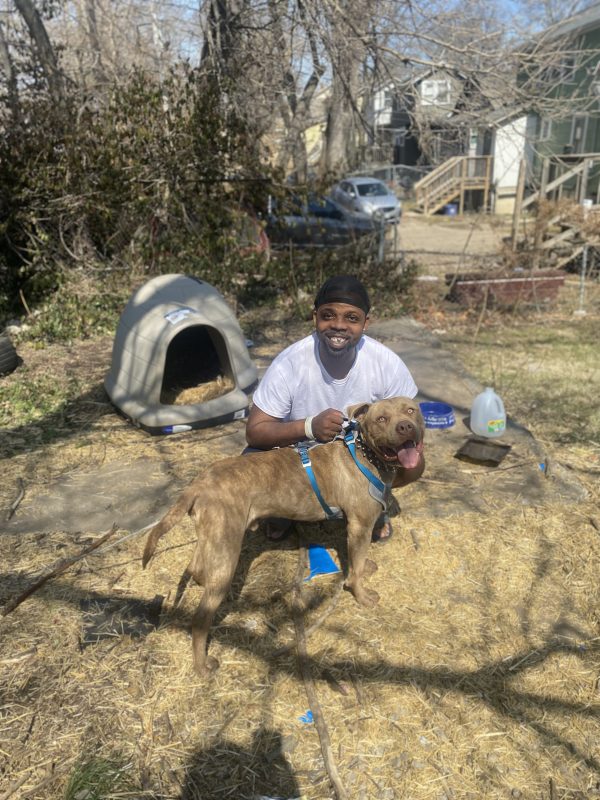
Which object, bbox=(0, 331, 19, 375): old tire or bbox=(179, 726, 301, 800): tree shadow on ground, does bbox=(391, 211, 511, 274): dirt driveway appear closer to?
bbox=(0, 331, 19, 375): old tire

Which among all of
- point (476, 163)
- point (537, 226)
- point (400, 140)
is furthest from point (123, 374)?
point (400, 140)

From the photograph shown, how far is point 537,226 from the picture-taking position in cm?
1223

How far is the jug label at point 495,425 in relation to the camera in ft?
18.0

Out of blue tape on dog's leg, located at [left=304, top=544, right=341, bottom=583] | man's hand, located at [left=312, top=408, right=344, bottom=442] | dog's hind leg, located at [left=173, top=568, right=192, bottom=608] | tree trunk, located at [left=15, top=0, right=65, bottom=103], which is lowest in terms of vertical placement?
blue tape on dog's leg, located at [left=304, top=544, right=341, bottom=583]

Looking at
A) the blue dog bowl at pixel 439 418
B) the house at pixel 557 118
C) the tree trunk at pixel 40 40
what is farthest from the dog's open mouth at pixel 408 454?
the tree trunk at pixel 40 40

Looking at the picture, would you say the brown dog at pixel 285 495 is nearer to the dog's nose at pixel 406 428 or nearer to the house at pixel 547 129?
the dog's nose at pixel 406 428

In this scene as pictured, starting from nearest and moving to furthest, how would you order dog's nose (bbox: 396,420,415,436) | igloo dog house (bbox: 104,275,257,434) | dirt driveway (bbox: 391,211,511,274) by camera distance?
dog's nose (bbox: 396,420,415,436) < igloo dog house (bbox: 104,275,257,434) < dirt driveway (bbox: 391,211,511,274)

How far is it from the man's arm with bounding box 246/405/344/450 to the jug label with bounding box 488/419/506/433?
2540 mm

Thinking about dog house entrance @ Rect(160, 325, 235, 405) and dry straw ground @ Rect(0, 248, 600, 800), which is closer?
dry straw ground @ Rect(0, 248, 600, 800)

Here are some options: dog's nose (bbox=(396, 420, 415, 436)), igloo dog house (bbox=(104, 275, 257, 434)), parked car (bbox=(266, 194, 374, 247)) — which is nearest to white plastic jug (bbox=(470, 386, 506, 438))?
igloo dog house (bbox=(104, 275, 257, 434))

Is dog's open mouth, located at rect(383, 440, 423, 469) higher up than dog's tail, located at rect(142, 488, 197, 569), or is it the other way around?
dog's open mouth, located at rect(383, 440, 423, 469)

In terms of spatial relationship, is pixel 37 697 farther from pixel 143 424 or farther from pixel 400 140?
pixel 400 140

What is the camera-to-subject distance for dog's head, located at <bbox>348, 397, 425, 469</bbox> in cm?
293

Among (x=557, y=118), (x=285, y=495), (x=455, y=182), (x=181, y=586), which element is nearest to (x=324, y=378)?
(x=285, y=495)
